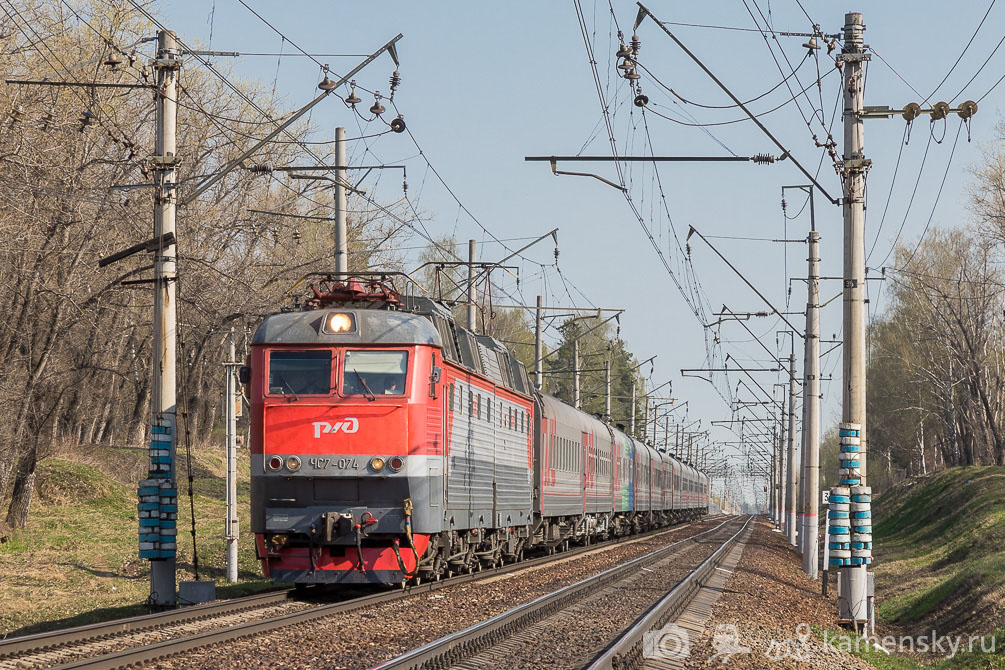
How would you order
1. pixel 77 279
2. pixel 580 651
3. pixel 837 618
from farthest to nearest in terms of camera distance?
1. pixel 77 279
2. pixel 837 618
3. pixel 580 651

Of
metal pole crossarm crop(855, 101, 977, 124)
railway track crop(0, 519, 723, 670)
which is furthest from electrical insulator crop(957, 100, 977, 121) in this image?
railway track crop(0, 519, 723, 670)

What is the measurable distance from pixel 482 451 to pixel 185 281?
20446 millimetres

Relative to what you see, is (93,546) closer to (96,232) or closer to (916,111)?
(96,232)

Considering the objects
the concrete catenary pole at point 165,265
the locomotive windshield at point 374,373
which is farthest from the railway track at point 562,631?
the concrete catenary pole at point 165,265

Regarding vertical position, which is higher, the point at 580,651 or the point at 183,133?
the point at 183,133

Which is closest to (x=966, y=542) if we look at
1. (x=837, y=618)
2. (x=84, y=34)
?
(x=837, y=618)

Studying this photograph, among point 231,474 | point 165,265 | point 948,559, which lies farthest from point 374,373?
point 948,559

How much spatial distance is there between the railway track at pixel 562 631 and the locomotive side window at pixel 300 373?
13.8ft

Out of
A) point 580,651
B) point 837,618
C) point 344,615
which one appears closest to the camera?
point 580,651

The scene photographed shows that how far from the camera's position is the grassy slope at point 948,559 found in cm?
2002

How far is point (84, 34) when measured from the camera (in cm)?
3259

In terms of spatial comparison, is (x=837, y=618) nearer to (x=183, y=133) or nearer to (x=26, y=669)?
(x=26, y=669)

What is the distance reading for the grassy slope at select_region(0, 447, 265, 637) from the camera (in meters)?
17.7

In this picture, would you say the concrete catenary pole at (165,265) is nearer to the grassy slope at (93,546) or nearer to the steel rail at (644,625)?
the grassy slope at (93,546)
